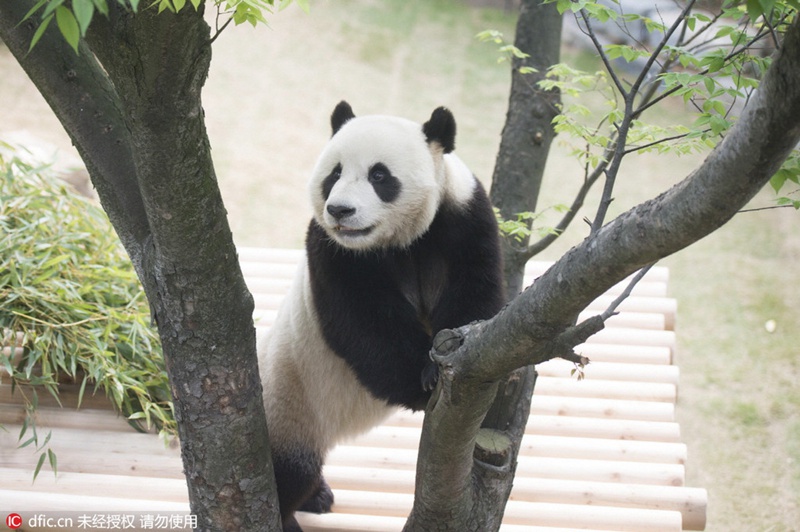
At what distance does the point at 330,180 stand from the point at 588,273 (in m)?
1.40

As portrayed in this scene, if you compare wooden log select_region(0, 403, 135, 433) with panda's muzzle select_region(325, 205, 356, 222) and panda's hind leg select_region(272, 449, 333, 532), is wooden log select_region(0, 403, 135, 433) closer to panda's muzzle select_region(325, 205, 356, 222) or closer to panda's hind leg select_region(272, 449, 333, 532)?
panda's hind leg select_region(272, 449, 333, 532)

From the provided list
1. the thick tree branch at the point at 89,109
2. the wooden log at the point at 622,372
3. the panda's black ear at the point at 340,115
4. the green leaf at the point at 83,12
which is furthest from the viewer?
the wooden log at the point at 622,372

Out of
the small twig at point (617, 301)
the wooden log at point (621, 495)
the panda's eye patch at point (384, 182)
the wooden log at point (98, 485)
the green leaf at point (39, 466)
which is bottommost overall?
the wooden log at point (98, 485)

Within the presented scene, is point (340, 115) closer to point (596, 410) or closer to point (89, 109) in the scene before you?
point (89, 109)

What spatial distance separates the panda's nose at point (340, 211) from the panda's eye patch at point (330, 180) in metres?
0.23

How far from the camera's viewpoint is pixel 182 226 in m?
2.14

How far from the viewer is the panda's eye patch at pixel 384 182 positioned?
9.17ft

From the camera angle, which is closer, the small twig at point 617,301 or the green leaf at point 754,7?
the green leaf at point 754,7

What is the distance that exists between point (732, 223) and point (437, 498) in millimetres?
7045

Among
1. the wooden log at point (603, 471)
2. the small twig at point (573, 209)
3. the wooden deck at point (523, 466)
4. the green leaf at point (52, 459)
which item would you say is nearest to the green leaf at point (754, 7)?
the small twig at point (573, 209)

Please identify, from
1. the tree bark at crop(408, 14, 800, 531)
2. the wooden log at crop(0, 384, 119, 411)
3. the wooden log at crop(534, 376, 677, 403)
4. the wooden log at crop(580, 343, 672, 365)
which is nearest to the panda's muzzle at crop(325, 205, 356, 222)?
the tree bark at crop(408, 14, 800, 531)

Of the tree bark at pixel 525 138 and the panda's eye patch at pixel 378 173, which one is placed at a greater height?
the tree bark at pixel 525 138

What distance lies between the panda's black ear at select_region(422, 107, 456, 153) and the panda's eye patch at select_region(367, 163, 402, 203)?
229 mm

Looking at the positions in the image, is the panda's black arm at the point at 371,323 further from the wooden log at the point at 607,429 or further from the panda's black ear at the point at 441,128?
the wooden log at the point at 607,429
